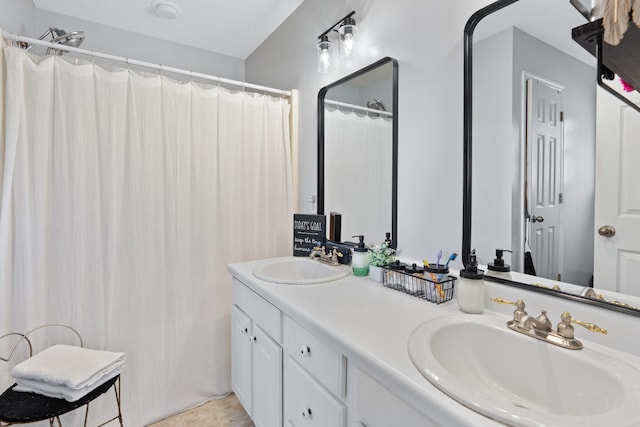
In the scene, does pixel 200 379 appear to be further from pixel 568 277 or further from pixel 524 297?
pixel 568 277

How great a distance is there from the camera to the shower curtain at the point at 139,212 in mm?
1497

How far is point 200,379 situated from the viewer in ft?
6.47

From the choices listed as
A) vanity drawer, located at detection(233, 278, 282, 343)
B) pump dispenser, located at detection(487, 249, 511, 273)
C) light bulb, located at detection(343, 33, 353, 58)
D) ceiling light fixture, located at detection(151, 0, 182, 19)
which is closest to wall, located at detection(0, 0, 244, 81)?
ceiling light fixture, located at detection(151, 0, 182, 19)

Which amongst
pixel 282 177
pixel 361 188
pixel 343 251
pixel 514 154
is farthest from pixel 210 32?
pixel 514 154

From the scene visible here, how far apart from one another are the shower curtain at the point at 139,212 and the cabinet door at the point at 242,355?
0.92 ft

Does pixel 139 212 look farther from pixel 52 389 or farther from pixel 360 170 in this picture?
pixel 360 170

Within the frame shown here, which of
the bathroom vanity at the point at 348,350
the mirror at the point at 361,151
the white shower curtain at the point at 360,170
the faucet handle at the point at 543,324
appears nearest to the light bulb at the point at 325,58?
the mirror at the point at 361,151

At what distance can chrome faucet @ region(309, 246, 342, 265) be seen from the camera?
1.74 meters

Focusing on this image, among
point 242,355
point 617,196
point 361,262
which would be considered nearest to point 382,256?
point 361,262

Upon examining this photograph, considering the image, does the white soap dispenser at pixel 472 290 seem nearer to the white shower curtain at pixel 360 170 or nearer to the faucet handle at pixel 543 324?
the faucet handle at pixel 543 324

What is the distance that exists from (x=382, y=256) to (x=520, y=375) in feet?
2.27

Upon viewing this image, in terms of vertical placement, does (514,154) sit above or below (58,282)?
above

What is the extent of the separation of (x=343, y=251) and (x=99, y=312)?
4.34 feet

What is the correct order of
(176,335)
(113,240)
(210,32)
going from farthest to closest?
(210,32) < (176,335) < (113,240)
